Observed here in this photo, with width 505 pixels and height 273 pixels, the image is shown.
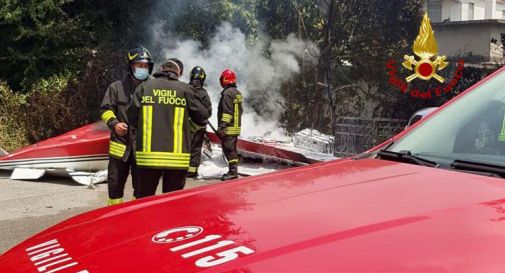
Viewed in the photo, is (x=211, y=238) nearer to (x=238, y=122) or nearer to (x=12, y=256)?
(x=12, y=256)

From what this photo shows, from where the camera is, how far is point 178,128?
4.38m

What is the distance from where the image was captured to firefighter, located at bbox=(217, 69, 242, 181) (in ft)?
26.7

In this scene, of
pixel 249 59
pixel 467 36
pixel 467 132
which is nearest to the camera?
pixel 467 132

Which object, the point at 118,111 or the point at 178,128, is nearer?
the point at 178,128

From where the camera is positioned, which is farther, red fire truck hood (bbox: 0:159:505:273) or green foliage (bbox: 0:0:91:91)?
green foliage (bbox: 0:0:91:91)

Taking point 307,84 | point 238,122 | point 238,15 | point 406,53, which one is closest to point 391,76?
point 406,53

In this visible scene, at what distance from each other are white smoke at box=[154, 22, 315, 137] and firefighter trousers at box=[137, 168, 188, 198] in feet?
26.0

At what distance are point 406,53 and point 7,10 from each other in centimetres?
899

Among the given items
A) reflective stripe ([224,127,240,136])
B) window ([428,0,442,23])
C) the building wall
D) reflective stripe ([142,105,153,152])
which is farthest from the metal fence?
window ([428,0,442,23])

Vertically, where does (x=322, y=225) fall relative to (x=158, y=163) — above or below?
above

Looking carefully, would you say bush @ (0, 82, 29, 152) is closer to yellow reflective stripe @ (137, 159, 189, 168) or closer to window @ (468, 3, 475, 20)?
yellow reflective stripe @ (137, 159, 189, 168)

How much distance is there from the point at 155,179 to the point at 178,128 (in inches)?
19.2

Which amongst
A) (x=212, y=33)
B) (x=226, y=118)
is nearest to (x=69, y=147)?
(x=226, y=118)

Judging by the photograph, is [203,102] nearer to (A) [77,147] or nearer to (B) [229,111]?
(B) [229,111]
